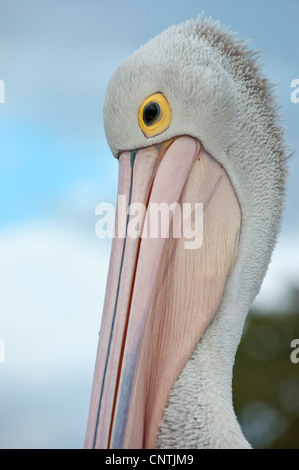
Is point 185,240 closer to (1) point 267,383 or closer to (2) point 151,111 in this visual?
(2) point 151,111

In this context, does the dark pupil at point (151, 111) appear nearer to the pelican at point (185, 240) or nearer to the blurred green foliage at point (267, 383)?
the pelican at point (185, 240)

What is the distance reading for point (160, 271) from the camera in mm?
1735

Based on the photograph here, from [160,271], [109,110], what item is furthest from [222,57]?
[160,271]

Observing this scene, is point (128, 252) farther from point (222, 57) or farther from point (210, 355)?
point (222, 57)

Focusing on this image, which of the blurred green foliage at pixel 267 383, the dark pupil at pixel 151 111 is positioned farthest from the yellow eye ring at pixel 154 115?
the blurred green foliage at pixel 267 383

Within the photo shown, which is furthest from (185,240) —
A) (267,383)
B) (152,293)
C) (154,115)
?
(267,383)

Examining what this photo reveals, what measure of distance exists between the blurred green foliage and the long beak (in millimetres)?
6748

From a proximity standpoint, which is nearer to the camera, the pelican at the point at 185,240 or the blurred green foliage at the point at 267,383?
the pelican at the point at 185,240

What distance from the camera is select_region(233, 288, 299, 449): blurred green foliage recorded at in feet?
27.1

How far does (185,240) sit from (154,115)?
0.41 metres

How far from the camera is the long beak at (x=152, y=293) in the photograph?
161 centimetres

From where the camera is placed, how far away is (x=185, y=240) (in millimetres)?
1773

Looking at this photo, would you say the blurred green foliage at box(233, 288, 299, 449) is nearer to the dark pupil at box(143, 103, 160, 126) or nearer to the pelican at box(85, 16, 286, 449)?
the pelican at box(85, 16, 286, 449)

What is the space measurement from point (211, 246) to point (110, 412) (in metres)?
0.60
